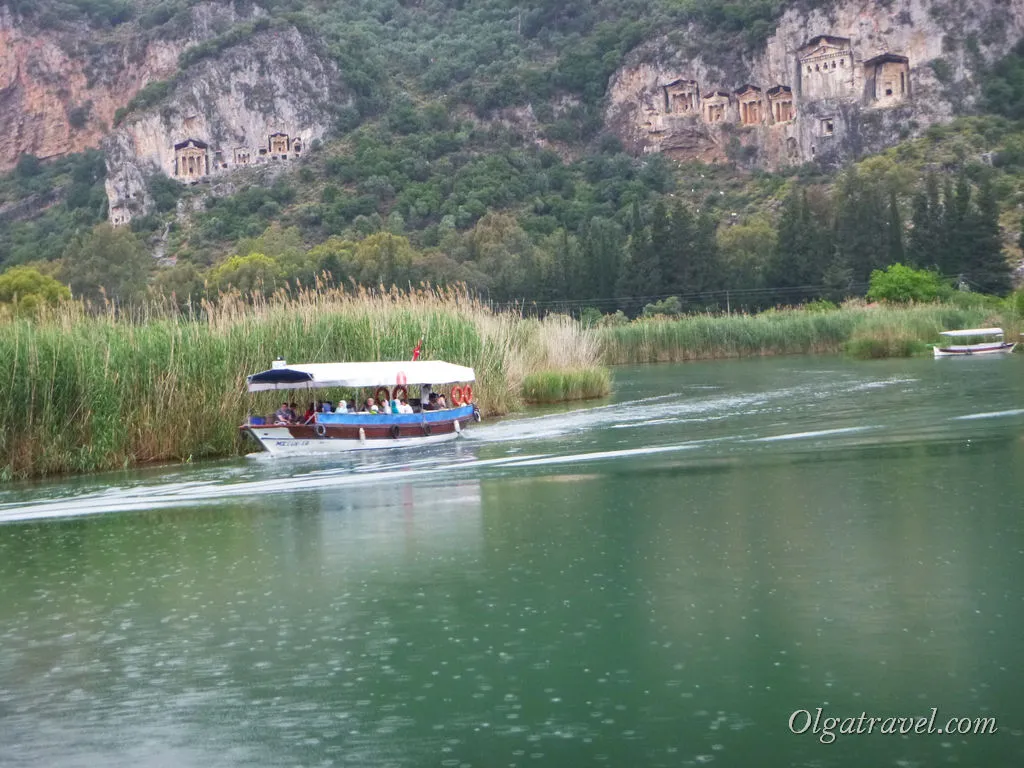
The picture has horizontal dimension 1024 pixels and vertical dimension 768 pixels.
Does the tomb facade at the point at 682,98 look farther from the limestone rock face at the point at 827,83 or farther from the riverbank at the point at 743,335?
the riverbank at the point at 743,335

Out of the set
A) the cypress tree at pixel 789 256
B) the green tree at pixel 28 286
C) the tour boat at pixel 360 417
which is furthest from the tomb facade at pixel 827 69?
the tour boat at pixel 360 417

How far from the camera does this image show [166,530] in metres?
18.2

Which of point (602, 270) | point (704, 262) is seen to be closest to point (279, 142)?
point (602, 270)

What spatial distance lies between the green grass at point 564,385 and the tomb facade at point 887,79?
105m

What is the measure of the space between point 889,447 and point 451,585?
452 inches

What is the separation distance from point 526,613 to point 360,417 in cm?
1534

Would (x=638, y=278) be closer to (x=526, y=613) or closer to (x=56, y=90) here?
(x=526, y=613)

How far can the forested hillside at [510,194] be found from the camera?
84.2 metres

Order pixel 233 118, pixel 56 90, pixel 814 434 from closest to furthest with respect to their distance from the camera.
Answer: pixel 814 434 < pixel 233 118 < pixel 56 90

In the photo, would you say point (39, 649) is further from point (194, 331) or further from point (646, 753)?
point (194, 331)

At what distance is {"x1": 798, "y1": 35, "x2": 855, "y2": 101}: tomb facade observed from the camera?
139375 millimetres

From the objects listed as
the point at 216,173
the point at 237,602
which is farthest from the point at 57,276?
the point at 237,602

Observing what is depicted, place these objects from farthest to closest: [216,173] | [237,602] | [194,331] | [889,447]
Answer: [216,173] < [194,331] < [889,447] < [237,602]

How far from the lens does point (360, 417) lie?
27.3m
